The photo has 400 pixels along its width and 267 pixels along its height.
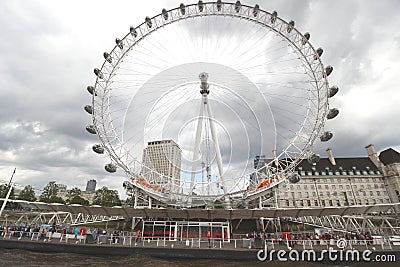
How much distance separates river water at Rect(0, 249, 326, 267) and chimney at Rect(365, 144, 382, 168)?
72.2 meters

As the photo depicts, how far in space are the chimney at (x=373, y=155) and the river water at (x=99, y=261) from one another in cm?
7219

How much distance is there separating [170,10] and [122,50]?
27.5 ft

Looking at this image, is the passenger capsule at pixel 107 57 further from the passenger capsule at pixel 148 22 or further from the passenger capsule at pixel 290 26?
the passenger capsule at pixel 290 26

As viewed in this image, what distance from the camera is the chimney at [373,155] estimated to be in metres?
70.9

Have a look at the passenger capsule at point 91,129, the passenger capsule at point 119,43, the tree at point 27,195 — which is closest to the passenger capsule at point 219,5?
the passenger capsule at point 119,43

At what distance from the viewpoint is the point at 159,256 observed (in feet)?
59.5

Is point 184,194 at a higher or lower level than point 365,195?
lower

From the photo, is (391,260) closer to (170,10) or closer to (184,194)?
(184,194)

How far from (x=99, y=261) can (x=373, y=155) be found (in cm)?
8488

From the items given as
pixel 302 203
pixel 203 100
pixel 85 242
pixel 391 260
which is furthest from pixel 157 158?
pixel 302 203

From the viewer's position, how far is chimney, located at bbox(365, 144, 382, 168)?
233 feet

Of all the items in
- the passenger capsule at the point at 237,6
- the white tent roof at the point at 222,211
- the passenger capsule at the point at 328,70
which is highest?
the passenger capsule at the point at 237,6

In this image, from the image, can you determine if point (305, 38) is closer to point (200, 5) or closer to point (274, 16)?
point (274, 16)

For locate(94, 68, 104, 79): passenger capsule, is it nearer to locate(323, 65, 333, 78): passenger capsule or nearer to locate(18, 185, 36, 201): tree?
locate(323, 65, 333, 78): passenger capsule
